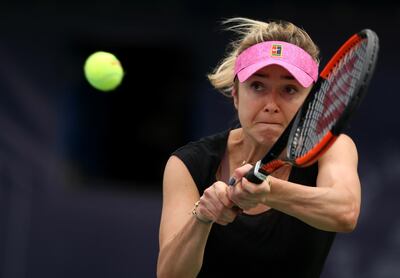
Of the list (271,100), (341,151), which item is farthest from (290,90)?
(341,151)

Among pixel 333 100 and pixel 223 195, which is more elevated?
pixel 333 100

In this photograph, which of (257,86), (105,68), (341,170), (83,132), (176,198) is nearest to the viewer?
(341,170)

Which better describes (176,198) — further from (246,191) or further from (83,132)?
(83,132)

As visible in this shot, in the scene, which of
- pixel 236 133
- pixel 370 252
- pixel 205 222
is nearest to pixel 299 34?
pixel 236 133

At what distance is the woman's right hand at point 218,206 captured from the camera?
2.31 metres

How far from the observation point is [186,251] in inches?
98.2

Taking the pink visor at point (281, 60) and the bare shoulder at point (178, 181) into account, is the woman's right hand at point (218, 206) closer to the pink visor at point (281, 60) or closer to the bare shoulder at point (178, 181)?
the bare shoulder at point (178, 181)

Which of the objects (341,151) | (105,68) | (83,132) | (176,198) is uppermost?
(105,68)

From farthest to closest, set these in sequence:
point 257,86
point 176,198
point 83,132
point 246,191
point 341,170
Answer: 1. point 83,132
2. point 176,198
3. point 257,86
4. point 341,170
5. point 246,191

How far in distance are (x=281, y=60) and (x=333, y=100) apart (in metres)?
0.34

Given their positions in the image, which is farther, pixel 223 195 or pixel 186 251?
pixel 186 251

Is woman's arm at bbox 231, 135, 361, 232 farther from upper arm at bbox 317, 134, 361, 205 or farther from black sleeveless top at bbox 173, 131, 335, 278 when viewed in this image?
black sleeveless top at bbox 173, 131, 335, 278

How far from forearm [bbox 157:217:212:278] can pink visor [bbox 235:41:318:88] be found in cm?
51

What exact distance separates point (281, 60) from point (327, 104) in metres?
0.31
